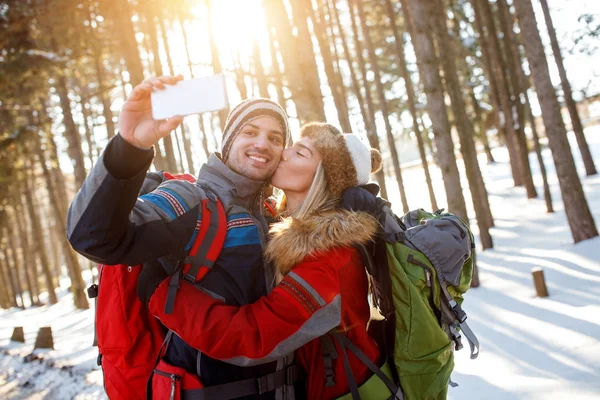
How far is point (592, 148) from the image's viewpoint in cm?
3081

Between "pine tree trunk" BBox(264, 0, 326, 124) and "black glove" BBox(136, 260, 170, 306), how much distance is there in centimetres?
535

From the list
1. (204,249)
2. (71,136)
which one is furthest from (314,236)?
(71,136)

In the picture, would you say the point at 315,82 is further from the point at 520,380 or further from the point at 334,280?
the point at 334,280

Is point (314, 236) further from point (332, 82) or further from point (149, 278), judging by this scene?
Answer: point (332, 82)

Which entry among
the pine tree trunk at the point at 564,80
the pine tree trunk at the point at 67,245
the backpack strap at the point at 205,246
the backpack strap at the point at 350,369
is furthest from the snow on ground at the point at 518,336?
the backpack strap at the point at 205,246

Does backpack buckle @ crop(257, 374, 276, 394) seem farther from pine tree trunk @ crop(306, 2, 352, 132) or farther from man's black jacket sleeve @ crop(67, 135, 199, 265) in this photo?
pine tree trunk @ crop(306, 2, 352, 132)

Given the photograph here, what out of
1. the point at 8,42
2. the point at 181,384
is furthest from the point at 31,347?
the point at 181,384

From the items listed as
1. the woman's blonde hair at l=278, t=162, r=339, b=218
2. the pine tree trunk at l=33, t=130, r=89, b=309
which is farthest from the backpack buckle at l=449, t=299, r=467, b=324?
the pine tree trunk at l=33, t=130, r=89, b=309

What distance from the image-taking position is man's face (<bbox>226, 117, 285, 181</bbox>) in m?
2.89

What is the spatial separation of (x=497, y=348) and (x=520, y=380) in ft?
4.23

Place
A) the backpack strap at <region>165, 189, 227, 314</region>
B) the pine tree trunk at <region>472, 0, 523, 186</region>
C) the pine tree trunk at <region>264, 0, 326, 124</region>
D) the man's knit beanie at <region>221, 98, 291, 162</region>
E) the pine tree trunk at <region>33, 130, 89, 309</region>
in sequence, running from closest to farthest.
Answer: the backpack strap at <region>165, 189, 227, 314</region> → the man's knit beanie at <region>221, 98, 291, 162</region> → the pine tree trunk at <region>264, 0, 326, 124</region> → the pine tree trunk at <region>472, 0, 523, 186</region> → the pine tree trunk at <region>33, 130, 89, 309</region>

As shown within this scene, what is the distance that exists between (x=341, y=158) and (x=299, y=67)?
5063mm

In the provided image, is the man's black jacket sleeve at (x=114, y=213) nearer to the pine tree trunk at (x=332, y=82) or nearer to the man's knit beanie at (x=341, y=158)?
the man's knit beanie at (x=341, y=158)

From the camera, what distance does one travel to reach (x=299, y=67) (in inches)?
300
